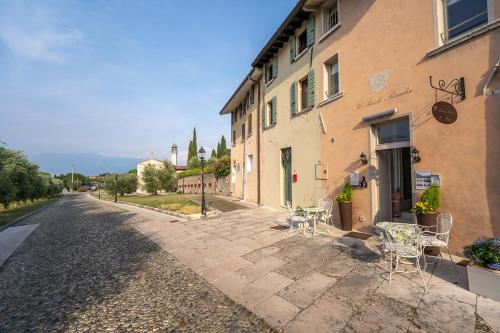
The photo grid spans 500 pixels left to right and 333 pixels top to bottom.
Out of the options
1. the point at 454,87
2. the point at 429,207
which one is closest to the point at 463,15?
the point at 454,87

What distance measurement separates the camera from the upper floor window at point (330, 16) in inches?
314

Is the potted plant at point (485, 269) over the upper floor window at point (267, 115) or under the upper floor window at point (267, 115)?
under

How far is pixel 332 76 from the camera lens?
825 cm

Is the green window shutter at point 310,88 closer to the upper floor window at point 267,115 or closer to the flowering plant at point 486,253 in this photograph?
the upper floor window at point 267,115

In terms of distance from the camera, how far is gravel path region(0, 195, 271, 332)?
118 inches

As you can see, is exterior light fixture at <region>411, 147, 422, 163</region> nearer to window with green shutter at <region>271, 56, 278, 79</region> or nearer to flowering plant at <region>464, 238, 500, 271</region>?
flowering plant at <region>464, 238, 500, 271</region>

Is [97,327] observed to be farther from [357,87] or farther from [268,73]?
[268,73]

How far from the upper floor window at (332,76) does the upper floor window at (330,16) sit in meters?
1.08

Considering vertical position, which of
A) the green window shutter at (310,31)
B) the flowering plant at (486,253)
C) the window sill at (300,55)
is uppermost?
the green window shutter at (310,31)

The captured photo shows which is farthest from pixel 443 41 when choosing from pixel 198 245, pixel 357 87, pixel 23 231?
pixel 23 231

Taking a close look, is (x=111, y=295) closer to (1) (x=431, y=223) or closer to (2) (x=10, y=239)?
(1) (x=431, y=223)

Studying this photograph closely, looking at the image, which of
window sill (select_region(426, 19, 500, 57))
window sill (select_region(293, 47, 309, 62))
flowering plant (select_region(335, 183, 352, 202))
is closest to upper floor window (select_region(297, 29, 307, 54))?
window sill (select_region(293, 47, 309, 62))

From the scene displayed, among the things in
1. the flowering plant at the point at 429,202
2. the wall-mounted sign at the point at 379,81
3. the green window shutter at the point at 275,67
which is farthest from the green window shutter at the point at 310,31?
the flowering plant at the point at 429,202

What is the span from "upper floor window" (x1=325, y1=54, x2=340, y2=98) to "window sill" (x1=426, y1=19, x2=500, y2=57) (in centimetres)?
298
